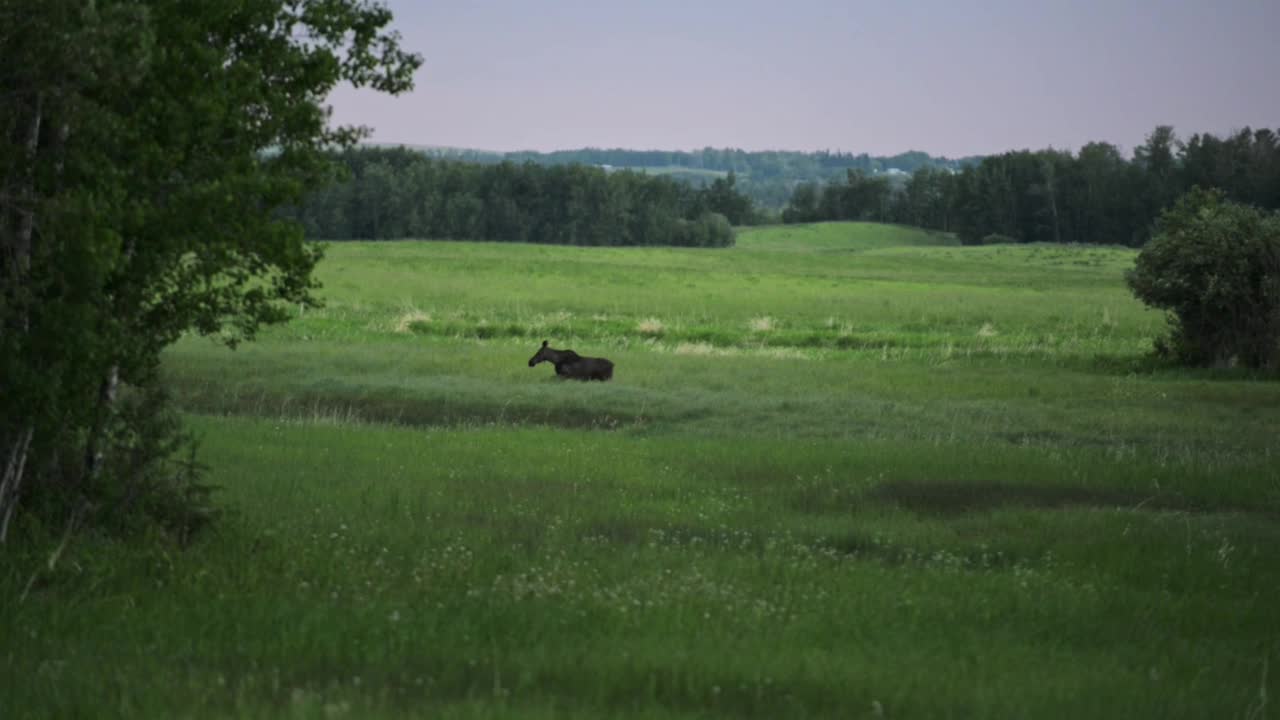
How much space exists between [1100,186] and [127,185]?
165634mm

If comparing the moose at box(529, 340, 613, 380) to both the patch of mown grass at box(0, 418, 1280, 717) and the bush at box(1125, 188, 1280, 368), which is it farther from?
the bush at box(1125, 188, 1280, 368)

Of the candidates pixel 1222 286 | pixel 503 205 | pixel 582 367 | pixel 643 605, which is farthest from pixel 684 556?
pixel 503 205

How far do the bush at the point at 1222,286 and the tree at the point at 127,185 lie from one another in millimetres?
28255

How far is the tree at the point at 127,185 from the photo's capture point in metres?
10.0

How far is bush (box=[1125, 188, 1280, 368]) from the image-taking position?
35.1 metres

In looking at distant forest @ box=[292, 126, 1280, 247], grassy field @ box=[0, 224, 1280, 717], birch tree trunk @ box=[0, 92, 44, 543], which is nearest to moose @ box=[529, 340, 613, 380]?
grassy field @ box=[0, 224, 1280, 717]

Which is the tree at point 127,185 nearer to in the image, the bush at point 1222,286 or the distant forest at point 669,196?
the bush at point 1222,286

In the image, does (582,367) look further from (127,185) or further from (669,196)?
(669,196)

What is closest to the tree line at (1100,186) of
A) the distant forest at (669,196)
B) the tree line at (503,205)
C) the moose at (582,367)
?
the distant forest at (669,196)

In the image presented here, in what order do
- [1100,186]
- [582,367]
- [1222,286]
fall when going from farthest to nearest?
[1100,186] → [1222,286] → [582,367]

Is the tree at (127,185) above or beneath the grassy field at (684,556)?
above

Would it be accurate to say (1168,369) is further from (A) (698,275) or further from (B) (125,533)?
(A) (698,275)

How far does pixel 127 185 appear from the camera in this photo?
10.9m

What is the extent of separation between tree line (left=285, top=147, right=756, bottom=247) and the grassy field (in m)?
127
